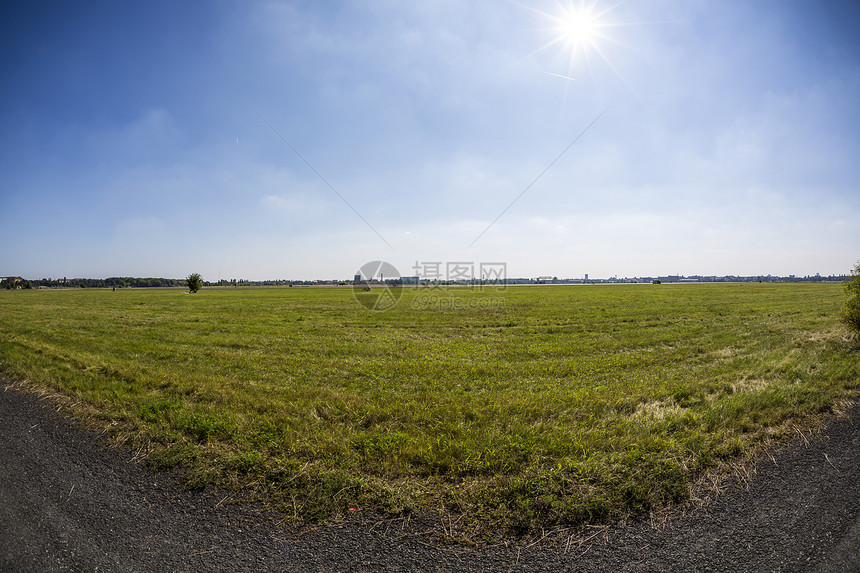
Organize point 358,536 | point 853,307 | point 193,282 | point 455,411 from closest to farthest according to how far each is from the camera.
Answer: point 358,536
point 455,411
point 853,307
point 193,282

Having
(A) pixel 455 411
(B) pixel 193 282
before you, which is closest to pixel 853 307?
(A) pixel 455 411

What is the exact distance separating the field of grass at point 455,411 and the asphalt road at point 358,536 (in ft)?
1.00

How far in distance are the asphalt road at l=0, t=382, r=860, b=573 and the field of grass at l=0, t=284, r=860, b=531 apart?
1.00 feet

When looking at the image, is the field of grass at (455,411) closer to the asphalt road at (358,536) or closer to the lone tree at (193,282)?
the asphalt road at (358,536)

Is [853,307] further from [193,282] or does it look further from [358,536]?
[193,282]

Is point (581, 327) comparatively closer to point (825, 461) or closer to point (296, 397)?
point (825, 461)

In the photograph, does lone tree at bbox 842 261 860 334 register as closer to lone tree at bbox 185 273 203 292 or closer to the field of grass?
the field of grass

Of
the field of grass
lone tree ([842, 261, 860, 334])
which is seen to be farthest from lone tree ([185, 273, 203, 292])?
lone tree ([842, 261, 860, 334])

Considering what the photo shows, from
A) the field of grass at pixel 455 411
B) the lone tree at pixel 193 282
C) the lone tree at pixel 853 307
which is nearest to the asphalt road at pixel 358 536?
the field of grass at pixel 455 411

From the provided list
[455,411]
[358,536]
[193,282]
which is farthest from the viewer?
[193,282]

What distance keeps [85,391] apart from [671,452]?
11.2 m

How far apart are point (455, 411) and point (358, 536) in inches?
126

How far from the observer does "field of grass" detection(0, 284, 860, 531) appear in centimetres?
387

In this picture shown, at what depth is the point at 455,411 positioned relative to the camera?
616cm
